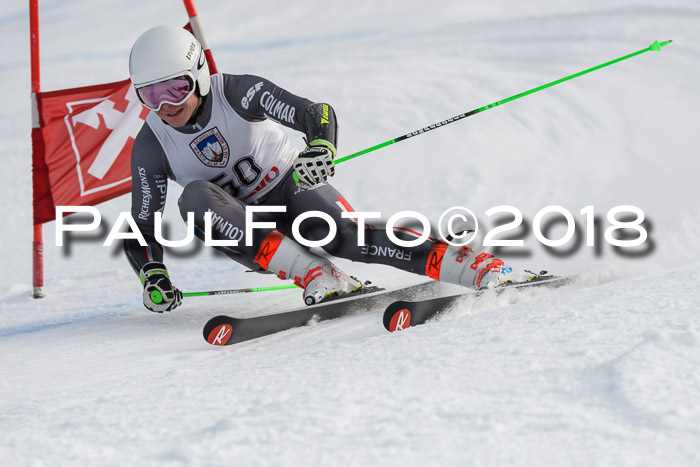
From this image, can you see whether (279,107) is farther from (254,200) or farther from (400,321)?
(400,321)

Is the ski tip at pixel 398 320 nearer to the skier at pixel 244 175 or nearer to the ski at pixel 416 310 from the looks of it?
the ski at pixel 416 310

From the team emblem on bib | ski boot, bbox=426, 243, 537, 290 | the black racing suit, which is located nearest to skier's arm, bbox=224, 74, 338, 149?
the black racing suit

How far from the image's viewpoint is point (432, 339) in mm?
2090

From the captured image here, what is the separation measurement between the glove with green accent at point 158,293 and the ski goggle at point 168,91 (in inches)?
30.0

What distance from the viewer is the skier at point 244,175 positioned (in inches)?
117

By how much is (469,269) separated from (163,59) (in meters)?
1.48

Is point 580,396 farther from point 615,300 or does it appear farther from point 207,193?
point 207,193

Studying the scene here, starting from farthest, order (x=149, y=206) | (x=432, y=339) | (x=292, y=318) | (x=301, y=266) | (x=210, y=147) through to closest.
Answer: (x=149, y=206) < (x=210, y=147) < (x=301, y=266) < (x=292, y=318) < (x=432, y=339)

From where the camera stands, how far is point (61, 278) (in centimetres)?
515

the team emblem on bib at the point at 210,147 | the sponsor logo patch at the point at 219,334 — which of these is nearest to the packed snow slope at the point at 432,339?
the sponsor logo patch at the point at 219,334

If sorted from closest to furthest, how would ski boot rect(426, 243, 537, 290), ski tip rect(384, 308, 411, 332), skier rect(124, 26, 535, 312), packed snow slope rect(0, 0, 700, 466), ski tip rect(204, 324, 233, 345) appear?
packed snow slope rect(0, 0, 700, 466)
ski tip rect(384, 308, 411, 332)
ski tip rect(204, 324, 233, 345)
ski boot rect(426, 243, 537, 290)
skier rect(124, 26, 535, 312)

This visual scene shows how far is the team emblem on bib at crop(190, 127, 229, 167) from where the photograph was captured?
10.4ft

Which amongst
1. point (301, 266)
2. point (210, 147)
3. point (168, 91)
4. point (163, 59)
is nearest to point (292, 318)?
point (301, 266)

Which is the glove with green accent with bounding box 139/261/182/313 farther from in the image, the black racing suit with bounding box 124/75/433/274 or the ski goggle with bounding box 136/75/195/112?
the ski goggle with bounding box 136/75/195/112
